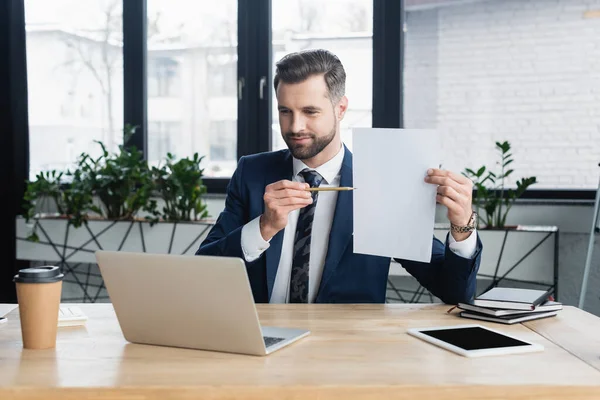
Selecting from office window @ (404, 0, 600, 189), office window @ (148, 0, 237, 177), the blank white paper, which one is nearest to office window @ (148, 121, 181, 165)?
office window @ (148, 0, 237, 177)

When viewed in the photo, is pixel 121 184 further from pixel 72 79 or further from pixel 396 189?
pixel 396 189

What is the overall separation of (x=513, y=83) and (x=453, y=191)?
6.78 ft

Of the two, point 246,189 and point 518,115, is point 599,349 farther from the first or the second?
point 518,115

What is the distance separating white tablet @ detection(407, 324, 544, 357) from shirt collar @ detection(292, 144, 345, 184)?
737mm

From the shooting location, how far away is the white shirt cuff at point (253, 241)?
1.84 meters

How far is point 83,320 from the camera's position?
1.52 meters

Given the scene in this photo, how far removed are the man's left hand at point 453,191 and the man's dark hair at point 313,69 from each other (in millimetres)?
551

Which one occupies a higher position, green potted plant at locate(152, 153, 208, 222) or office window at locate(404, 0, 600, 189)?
office window at locate(404, 0, 600, 189)

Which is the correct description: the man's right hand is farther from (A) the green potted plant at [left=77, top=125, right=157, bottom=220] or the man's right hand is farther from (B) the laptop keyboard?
(A) the green potted plant at [left=77, top=125, right=157, bottom=220]

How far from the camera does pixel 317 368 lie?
45.9 inches

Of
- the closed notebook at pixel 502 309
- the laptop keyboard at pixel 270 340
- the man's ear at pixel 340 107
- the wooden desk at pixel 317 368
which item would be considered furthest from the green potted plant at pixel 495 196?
the laptop keyboard at pixel 270 340

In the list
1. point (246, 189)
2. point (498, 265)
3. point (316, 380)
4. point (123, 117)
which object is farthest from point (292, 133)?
point (123, 117)

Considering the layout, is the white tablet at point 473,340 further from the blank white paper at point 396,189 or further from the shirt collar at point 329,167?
the shirt collar at point 329,167

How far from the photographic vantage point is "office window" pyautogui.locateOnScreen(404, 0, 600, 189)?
338 centimetres
